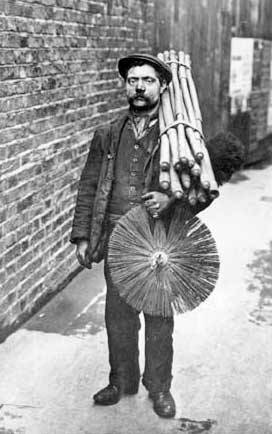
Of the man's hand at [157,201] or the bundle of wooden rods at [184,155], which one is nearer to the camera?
the bundle of wooden rods at [184,155]

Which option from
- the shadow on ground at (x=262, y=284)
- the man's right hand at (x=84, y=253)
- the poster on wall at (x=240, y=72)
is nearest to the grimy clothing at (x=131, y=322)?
the man's right hand at (x=84, y=253)

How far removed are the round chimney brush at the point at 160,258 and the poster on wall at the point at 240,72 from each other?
25.1 feet

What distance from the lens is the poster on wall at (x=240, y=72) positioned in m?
10.7

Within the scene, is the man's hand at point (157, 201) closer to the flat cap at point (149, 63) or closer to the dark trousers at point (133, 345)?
the dark trousers at point (133, 345)

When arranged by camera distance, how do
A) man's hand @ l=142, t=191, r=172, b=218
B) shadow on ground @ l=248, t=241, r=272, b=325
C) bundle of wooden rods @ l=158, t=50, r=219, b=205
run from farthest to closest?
shadow on ground @ l=248, t=241, r=272, b=325 → man's hand @ l=142, t=191, r=172, b=218 → bundle of wooden rods @ l=158, t=50, r=219, b=205

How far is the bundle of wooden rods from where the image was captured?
124 inches

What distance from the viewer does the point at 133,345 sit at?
3.88 meters

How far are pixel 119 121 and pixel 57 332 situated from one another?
6.19ft

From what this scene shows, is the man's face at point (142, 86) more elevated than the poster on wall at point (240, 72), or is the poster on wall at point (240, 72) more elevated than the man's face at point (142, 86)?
the man's face at point (142, 86)

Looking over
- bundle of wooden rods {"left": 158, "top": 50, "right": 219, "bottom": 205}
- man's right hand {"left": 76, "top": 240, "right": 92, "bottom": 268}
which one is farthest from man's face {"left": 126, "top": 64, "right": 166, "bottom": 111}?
man's right hand {"left": 76, "top": 240, "right": 92, "bottom": 268}

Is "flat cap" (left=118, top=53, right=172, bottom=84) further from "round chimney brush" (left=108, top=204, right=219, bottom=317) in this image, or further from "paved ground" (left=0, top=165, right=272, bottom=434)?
"paved ground" (left=0, top=165, right=272, bottom=434)

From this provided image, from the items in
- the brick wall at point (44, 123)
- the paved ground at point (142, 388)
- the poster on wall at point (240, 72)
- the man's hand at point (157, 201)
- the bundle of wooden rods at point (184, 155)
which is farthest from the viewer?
the poster on wall at point (240, 72)

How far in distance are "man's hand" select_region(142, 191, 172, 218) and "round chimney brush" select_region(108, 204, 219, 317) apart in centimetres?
8

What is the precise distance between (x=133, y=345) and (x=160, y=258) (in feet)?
2.41
